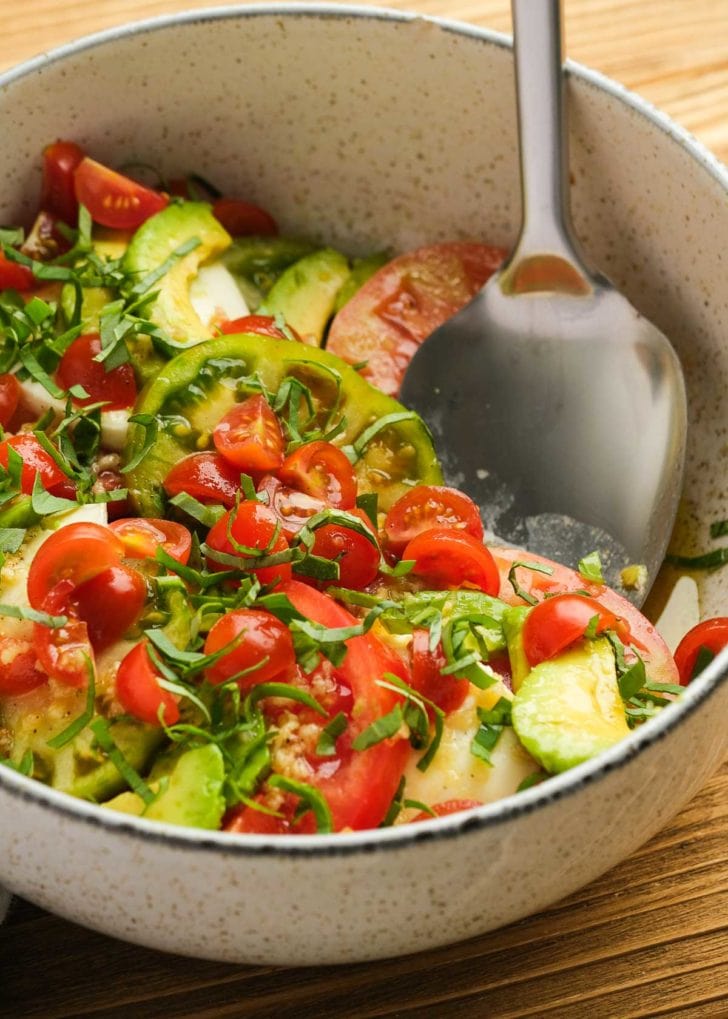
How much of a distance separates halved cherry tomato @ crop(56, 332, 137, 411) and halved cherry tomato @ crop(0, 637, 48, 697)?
628 mm

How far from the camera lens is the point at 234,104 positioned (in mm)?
2963

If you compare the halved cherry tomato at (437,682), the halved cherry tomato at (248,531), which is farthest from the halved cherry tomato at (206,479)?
the halved cherry tomato at (437,682)

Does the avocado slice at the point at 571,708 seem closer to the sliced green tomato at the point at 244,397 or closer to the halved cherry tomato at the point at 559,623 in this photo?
the halved cherry tomato at the point at 559,623

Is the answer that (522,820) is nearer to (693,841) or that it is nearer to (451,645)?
(451,645)

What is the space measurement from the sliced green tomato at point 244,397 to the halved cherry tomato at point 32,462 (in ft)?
0.43

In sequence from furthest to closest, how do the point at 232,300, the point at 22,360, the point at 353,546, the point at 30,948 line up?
1. the point at 232,300
2. the point at 22,360
3. the point at 353,546
4. the point at 30,948

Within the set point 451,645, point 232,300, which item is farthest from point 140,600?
point 232,300

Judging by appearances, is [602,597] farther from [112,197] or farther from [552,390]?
[112,197]

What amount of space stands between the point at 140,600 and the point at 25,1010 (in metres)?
0.65

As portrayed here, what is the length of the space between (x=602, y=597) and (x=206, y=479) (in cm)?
74

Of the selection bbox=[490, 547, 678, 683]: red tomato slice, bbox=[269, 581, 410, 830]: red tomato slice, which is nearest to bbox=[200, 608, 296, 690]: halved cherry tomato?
bbox=[269, 581, 410, 830]: red tomato slice

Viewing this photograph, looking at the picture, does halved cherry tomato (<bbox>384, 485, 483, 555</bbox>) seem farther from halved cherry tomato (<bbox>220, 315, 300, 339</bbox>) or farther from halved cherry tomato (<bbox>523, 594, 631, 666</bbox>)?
halved cherry tomato (<bbox>220, 315, 300, 339</bbox>)

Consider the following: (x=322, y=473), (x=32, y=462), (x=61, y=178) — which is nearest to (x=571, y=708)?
(x=322, y=473)

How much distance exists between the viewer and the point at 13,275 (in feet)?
8.99
